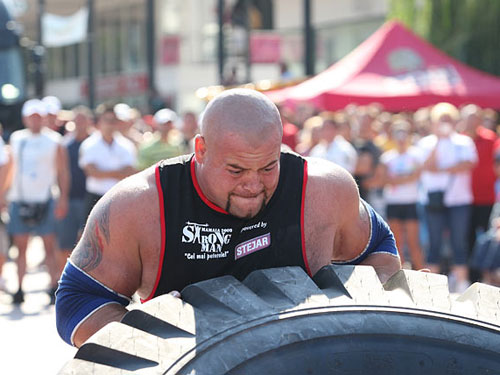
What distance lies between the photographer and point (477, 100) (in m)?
14.9

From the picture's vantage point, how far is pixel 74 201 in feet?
33.5

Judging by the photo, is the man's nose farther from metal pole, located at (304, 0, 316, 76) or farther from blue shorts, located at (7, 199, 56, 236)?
metal pole, located at (304, 0, 316, 76)

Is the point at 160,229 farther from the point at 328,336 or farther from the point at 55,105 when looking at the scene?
the point at 55,105

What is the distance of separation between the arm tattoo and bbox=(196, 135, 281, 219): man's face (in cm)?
32

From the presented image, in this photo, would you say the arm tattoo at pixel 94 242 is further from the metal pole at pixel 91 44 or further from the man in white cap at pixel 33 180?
the metal pole at pixel 91 44

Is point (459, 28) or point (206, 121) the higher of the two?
point (206, 121)

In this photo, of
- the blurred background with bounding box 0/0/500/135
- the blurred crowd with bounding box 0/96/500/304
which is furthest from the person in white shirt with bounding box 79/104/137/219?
the blurred background with bounding box 0/0/500/135

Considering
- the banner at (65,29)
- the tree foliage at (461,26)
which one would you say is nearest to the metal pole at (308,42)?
the tree foliage at (461,26)

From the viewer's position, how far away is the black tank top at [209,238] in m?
2.91

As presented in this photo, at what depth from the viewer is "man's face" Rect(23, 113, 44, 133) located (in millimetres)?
9484

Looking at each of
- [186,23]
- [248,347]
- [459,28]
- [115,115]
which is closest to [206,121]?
[248,347]

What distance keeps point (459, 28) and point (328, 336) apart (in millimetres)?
21456

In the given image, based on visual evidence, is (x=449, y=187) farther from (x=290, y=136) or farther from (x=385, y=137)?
(x=290, y=136)

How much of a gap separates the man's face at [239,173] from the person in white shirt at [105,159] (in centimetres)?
674
